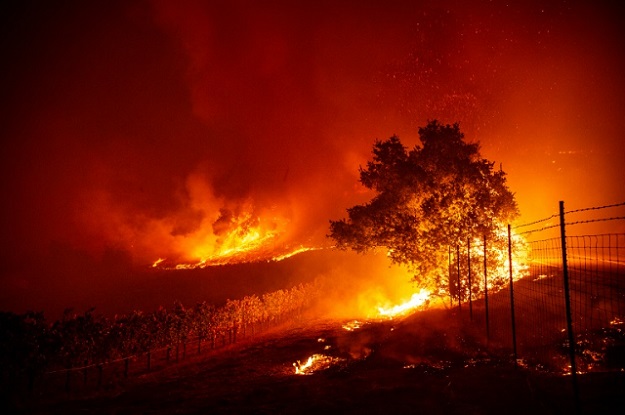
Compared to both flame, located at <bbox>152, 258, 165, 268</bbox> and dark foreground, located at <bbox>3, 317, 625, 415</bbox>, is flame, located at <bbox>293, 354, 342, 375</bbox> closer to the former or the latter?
dark foreground, located at <bbox>3, 317, 625, 415</bbox>

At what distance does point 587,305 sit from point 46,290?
115m

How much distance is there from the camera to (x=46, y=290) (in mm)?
98312

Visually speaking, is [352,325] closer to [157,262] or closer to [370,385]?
[370,385]

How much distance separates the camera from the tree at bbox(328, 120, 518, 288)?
23969 mm

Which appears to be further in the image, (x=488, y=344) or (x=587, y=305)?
(x=587, y=305)

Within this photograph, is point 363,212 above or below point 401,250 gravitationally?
above

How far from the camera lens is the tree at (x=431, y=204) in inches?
944

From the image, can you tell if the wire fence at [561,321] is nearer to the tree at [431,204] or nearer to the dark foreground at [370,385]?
the dark foreground at [370,385]

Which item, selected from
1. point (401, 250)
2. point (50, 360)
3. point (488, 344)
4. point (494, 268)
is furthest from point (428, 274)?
point (50, 360)

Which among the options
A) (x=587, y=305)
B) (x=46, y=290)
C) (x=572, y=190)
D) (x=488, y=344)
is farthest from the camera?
(x=46, y=290)

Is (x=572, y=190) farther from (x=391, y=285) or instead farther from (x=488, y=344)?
(x=488, y=344)

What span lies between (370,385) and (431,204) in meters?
13.8

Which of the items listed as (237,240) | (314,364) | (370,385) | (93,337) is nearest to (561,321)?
(370,385)

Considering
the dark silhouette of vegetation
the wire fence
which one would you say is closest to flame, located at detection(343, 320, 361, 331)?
the wire fence
